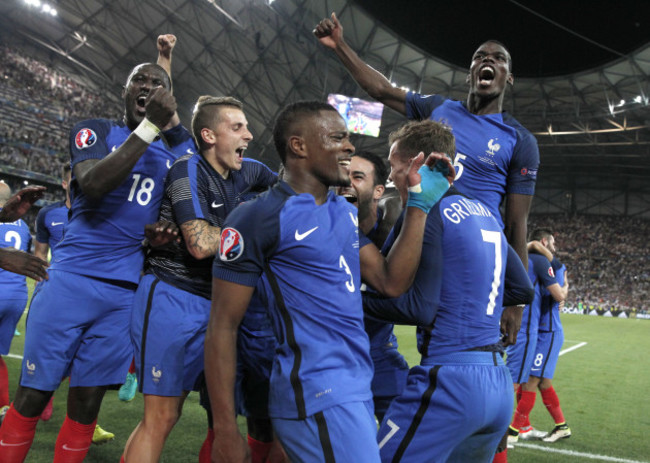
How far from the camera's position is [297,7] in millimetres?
24844

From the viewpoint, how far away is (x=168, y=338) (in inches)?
112

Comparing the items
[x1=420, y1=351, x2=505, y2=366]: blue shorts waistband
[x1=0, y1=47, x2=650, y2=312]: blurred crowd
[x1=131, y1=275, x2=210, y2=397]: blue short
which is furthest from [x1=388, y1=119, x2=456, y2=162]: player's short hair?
[x1=0, y1=47, x2=650, y2=312]: blurred crowd

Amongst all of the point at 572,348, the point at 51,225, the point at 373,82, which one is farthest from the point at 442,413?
the point at 572,348

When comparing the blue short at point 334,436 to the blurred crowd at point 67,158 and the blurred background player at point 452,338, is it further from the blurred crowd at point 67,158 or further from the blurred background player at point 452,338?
the blurred crowd at point 67,158

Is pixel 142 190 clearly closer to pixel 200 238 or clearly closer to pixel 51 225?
pixel 200 238

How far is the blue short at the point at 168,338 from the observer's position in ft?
9.29

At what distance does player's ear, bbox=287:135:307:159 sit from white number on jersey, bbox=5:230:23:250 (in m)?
5.49

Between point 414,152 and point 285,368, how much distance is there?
1.27 meters

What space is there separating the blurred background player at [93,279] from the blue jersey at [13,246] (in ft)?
8.91

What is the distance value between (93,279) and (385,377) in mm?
1876

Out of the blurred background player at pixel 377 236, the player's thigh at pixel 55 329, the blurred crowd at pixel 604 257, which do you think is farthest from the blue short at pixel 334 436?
the blurred crowd at pixel 604 257

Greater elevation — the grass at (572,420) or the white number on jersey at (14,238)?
the white number on jersey at (14,238)

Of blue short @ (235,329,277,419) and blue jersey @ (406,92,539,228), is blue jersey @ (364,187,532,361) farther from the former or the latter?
blue jersey @ (406,92,539,228)

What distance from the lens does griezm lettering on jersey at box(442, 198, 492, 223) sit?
99.2 inches
